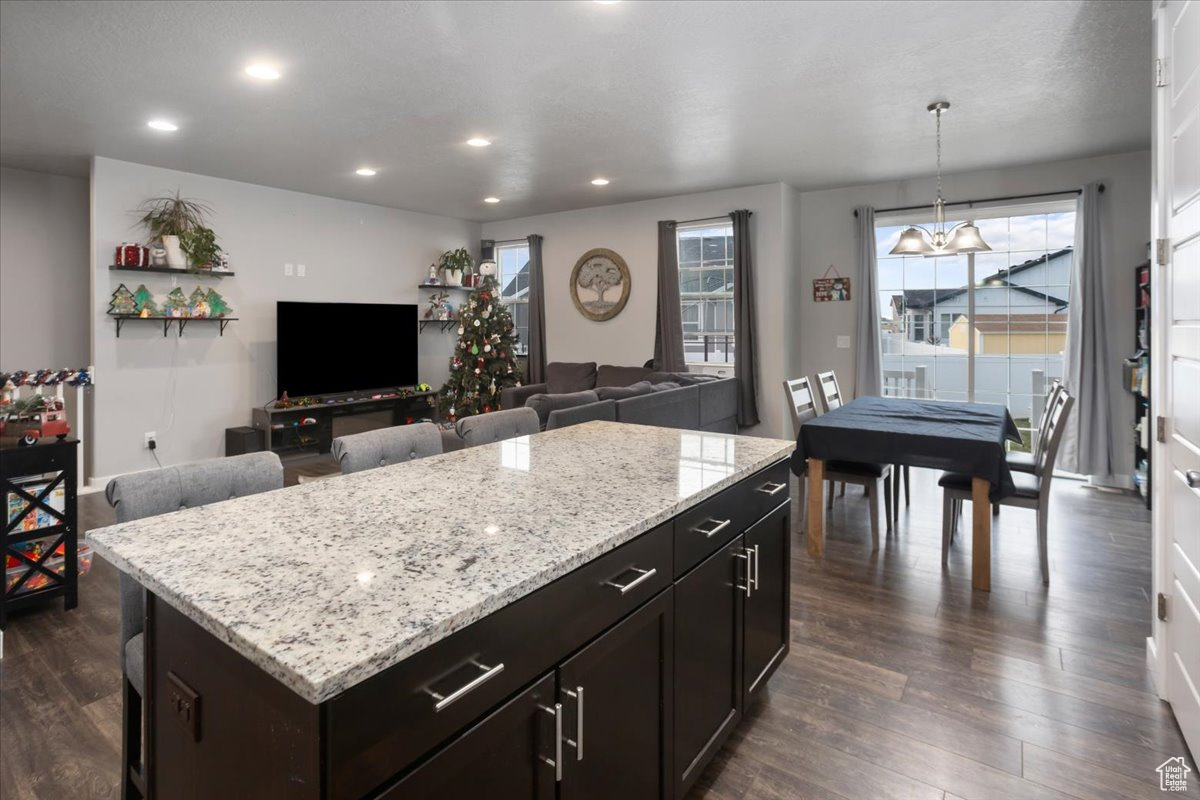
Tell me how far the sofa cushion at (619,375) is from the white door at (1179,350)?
15.0 ft

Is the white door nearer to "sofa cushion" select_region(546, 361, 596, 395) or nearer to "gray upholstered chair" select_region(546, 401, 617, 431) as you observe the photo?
"gray upholstered chair" select_region(546, 401, 617, 431)

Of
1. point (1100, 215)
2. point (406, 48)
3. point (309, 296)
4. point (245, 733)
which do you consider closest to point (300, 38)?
point (406, 48)

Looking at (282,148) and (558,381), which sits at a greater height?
(282,148)

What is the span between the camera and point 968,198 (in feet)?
18.5

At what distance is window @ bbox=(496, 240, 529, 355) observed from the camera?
8.12m

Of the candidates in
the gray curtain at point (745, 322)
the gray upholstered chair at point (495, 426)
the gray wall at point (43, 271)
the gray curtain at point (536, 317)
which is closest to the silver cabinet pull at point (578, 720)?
the gray upholstered chair at point (495, 426)

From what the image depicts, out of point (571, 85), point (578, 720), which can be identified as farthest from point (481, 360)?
point (578, 720)

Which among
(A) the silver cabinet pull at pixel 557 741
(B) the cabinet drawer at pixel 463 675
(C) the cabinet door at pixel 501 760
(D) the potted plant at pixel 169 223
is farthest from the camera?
(D) the potted plant at pixel 169 223

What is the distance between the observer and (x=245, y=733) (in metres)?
0.94

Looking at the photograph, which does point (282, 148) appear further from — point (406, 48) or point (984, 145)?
point (984, 145)

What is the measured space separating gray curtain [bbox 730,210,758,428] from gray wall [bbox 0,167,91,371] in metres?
5.94

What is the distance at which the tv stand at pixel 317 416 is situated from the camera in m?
5.97

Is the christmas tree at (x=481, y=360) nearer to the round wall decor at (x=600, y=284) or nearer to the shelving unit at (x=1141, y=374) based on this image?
the round wall decor at (x=600, y=284)

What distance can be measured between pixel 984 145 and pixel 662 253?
9.76 feet
